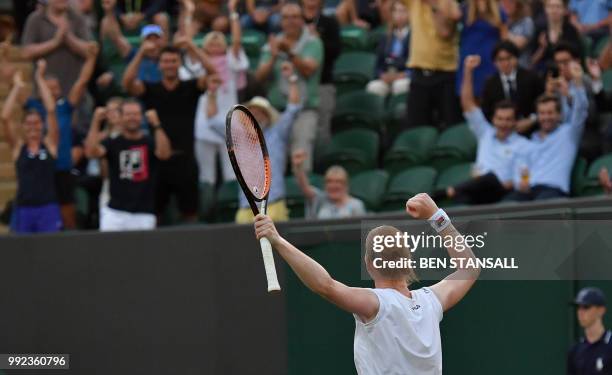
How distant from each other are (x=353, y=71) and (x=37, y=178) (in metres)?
3.48

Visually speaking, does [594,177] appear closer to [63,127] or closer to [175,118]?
[175,118]

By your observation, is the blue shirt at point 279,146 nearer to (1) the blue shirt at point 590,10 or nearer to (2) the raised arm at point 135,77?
(2) the raised arm at point 135,77

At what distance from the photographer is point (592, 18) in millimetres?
11875

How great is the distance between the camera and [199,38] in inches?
529

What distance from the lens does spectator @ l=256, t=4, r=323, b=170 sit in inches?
456

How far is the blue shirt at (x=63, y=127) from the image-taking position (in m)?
11.6

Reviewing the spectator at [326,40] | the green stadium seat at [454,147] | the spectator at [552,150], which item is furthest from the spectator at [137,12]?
the spectator at [552,150]

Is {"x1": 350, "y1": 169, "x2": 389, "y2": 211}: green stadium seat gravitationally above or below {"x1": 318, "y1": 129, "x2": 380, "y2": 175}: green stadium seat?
below

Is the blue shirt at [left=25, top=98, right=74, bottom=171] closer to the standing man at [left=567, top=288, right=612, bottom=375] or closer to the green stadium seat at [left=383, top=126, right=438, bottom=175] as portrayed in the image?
the green stadium seat at [left=383, top=126, right=438, bottom=175]

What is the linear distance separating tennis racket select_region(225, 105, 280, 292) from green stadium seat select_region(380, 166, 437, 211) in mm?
4588

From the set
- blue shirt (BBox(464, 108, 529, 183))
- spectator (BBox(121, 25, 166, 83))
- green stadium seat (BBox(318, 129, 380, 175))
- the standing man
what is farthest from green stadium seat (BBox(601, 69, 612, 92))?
the standing man

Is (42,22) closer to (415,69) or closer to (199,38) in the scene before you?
(199,38)

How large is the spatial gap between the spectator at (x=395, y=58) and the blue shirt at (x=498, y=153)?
226 cm

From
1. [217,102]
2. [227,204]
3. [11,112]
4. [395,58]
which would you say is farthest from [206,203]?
[395,58]
